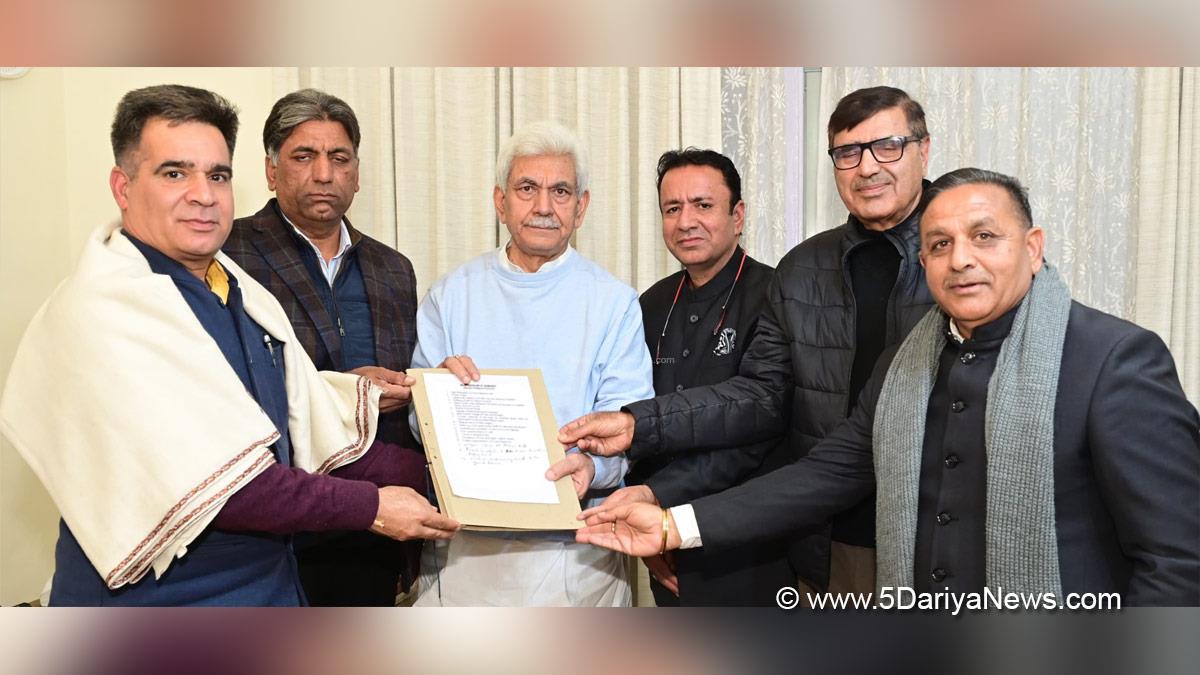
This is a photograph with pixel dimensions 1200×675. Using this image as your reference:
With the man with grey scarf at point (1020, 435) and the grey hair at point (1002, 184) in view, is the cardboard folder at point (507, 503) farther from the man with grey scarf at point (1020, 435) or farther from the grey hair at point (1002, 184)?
the grey hair at point (1002, 184)

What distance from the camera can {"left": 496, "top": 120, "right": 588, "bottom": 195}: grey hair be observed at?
2432mm

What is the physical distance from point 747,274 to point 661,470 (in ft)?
1.97

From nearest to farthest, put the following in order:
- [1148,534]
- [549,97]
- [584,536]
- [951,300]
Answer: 1. [1148,534]
2. [951,300]
3. [584,536]
4. [549,97]

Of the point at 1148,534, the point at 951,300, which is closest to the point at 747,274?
the point at 951,300

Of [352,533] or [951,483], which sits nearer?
[951,483]

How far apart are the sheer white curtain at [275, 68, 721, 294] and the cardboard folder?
3.29 ft

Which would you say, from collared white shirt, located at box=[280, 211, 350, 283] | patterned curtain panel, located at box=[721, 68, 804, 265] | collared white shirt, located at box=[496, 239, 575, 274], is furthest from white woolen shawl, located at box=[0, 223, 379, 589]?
patterned curtain panel, located at box=[721, 68, 804, 265]

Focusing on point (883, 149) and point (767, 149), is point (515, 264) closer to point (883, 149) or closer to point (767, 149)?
Answer: point (883, 149)

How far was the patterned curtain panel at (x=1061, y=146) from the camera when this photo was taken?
3.06 m

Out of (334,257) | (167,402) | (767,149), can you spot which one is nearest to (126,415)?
(167,402)

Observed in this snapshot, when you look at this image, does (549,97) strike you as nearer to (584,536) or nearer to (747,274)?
(747,274)

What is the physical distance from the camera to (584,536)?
228 cm

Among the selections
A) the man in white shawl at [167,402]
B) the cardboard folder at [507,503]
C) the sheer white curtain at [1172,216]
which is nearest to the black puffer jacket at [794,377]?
the cardboard folder at [507,503]

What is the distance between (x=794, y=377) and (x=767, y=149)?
105 cm
